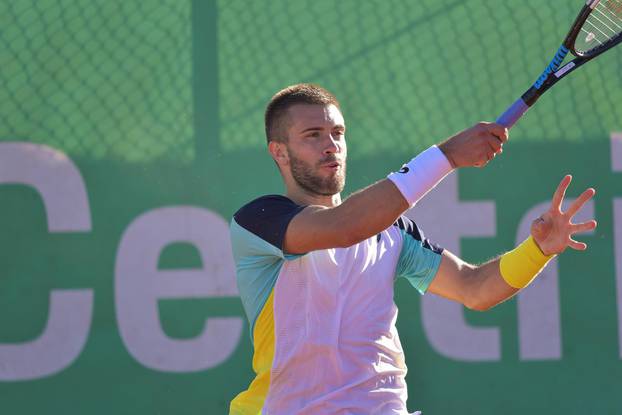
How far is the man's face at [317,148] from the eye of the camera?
3.11m

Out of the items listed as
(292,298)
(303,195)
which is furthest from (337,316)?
(303,195)

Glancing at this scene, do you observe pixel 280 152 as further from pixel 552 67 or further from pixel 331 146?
pixel 552 67

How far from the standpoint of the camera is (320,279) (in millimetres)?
3021

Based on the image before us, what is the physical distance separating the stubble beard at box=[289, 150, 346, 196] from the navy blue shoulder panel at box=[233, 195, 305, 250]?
0.12 m

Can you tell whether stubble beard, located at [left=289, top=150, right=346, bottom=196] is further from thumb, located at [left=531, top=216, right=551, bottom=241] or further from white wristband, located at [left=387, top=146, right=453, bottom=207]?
thumb, located at [left=531, top=216, right=551, bottom=241]

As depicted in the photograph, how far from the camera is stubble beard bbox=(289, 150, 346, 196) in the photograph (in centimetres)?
311

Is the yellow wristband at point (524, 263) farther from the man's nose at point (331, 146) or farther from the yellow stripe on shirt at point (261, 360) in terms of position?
the yellow stripe on shirt at point (261, 360)

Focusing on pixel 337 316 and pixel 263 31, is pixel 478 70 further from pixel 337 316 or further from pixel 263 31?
pixel 337 316

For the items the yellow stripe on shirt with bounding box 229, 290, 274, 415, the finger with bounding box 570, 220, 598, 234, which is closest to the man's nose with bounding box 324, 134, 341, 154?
the yellow stripe on shirt with bounding box 229, 290, 274, 415

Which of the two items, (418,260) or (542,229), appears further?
(418,260)

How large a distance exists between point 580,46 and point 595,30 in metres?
0.19

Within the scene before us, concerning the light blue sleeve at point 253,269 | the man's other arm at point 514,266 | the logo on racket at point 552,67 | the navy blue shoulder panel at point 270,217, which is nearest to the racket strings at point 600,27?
the logo on racket at point 552,67

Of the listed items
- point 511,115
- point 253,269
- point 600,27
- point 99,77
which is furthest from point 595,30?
point 99,77

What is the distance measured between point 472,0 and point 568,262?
3.94 feet
